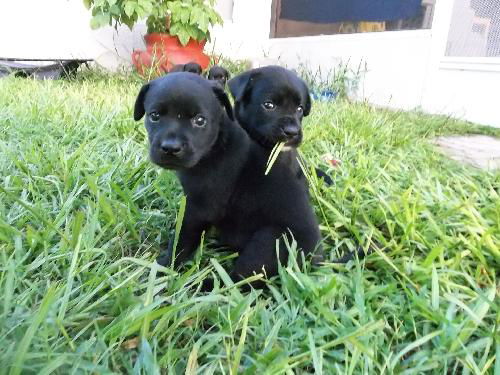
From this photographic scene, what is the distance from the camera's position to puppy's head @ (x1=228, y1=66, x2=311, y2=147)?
186 cm

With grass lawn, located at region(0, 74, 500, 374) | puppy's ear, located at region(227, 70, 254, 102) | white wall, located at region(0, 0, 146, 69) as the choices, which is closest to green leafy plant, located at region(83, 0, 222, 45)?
white wall, located at region(0, 0, 146, 69)

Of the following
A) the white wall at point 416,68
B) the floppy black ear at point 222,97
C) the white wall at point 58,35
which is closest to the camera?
the floppy black ear at point 222,97

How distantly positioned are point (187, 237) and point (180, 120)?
413 mm

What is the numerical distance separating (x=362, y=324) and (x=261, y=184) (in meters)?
0.62

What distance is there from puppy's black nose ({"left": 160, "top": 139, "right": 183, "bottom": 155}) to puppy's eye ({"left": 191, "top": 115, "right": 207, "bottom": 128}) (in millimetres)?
120

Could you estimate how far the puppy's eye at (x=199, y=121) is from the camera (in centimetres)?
161

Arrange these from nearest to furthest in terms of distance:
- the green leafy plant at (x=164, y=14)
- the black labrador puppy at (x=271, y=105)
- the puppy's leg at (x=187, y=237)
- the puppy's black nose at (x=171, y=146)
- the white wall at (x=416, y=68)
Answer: the puppy's black nose at (x=171, y=146), the puppy's leg at (x=187, y=237), the black labrador puppy at (x=271, y=105), the white wall at (x=416, y=68), the green leafy plant at (x=164, y=14)

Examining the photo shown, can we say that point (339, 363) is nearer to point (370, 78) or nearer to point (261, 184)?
point (261, 184)

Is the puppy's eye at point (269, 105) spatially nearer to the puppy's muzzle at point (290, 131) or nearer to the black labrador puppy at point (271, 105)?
the black labrador puppy at point (271, 105)

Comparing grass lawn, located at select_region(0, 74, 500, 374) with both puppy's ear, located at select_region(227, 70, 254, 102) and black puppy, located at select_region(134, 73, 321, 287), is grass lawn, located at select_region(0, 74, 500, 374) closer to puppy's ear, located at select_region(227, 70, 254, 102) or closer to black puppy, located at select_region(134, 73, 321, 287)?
black puppy, located at select_region(134, 73, 321, 287)

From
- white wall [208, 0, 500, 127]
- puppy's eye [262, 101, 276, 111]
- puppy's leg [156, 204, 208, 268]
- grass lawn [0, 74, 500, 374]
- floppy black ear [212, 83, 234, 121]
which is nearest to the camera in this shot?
grass lawn [0, 74, 500, 374]

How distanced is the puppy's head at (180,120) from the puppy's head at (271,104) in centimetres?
30

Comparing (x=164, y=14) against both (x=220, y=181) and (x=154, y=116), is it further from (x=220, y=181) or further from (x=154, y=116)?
(x=220, y=181)

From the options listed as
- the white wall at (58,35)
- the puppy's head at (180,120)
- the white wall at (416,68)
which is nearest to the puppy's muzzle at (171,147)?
the puppy's head at (180,120)
